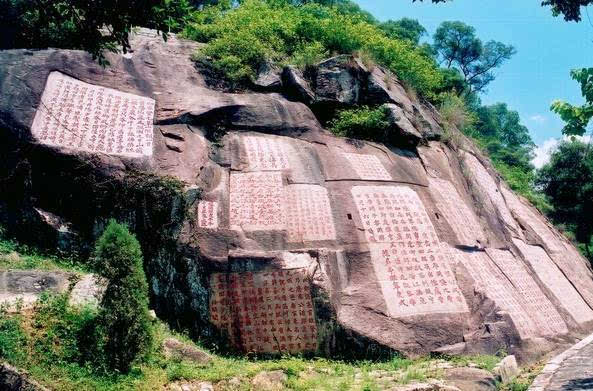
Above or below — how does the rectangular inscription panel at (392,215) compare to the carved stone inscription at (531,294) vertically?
above

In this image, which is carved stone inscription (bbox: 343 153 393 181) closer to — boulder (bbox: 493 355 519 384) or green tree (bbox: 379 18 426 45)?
boulder (bbox: 493 355 519 384)

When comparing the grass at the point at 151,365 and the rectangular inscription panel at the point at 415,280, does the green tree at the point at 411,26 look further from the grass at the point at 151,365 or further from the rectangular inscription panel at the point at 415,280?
the grass at the point at 151,365

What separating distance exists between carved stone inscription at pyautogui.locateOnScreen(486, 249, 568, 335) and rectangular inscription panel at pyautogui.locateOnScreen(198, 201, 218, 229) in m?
5.41

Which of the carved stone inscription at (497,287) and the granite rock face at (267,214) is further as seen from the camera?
the carved stone inscription at (497,287)

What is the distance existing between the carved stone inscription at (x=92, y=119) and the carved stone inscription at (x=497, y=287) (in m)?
A: 6.01

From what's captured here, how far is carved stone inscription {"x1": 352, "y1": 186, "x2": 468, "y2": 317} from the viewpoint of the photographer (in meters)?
8.02

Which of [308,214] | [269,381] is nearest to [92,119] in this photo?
[308,214]

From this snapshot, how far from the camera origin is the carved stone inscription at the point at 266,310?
748 cm

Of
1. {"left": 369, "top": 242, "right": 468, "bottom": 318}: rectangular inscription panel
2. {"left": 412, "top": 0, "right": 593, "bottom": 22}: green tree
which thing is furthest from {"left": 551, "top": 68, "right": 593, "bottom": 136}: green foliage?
{"left": 369, "top": 242, "right": 468, "bottom": 318}: rectangular inscription panel

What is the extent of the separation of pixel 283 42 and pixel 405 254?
22.2ft

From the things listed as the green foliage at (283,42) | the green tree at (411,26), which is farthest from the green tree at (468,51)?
the green foliage at (283,42)

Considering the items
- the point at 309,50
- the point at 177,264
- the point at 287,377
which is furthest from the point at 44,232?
the point at 309,50

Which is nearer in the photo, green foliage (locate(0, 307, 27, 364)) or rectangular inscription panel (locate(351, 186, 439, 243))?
green foliage (locate(0, 307, 27, 364))

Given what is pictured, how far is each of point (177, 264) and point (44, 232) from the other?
7.85ft
